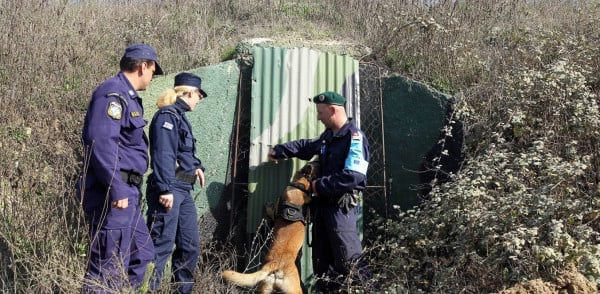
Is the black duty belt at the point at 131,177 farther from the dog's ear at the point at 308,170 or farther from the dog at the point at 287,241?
the dog's ear at the point at 308,170

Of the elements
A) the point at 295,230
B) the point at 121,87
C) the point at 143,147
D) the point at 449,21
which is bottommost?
the point at 295,230

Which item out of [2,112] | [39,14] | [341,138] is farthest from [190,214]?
[39,14]

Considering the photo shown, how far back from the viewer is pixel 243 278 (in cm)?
392

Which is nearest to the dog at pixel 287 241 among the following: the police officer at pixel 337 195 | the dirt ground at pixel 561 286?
the police officer at pixel 337 195

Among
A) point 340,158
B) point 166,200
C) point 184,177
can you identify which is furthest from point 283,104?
point 166,200

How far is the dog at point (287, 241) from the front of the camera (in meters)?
4.13

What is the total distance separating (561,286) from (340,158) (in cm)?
180

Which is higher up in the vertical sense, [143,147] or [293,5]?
[293,5]

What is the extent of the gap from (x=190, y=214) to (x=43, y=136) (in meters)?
1.74

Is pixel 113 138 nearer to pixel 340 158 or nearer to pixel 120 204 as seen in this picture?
pixel 120 204

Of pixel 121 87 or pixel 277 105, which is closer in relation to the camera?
pixel 121 87

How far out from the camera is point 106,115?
342 cm

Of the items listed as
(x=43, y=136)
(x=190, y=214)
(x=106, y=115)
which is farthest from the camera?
(x=43, y=136)

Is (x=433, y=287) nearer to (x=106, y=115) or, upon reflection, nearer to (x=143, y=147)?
(x=143, y=147)
